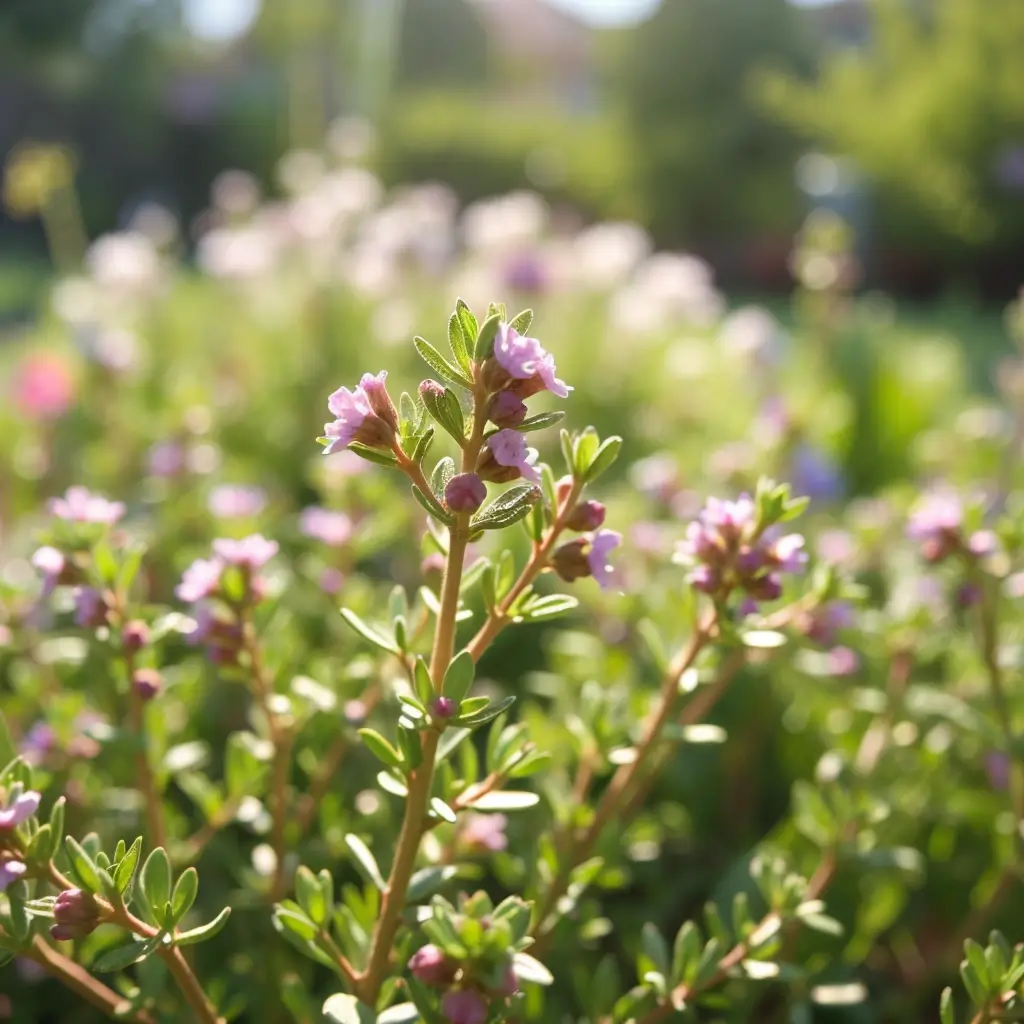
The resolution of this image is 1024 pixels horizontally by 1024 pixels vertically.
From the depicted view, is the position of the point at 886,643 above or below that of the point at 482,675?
above

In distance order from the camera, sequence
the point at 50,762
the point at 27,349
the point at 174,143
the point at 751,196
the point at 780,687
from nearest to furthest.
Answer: the point at 50,762
the point at 780,687
the point at 27,349
the point at 751,196
the point at 174,143

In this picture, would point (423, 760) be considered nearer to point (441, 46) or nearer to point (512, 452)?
point (512, 452)

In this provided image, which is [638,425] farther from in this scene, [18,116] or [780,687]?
[18,116]

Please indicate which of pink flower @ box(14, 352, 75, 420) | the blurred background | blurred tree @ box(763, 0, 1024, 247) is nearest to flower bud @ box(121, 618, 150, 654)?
pink flower @ box(14, 352, 75, 420)

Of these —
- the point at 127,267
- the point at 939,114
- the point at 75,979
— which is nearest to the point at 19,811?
the point at 75,979

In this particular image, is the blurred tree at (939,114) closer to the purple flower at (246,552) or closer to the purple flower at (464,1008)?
the purple flower at (246,552)

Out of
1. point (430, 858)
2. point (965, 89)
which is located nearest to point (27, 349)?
point (430, 858)

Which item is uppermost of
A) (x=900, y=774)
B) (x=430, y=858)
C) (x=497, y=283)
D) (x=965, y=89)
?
(x=965, y=89)

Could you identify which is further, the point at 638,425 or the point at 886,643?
the point at 638,425
